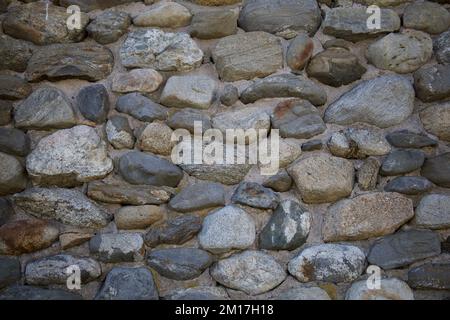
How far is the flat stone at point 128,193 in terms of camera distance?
64.0 inches

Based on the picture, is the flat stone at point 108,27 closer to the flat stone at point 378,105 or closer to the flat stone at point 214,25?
the flat stone at point 214,25

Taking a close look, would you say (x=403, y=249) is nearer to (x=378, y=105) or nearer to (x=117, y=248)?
(x=378, y=105)

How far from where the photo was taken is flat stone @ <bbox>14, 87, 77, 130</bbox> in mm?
1728

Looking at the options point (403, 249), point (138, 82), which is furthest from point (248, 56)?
point (403, 249)

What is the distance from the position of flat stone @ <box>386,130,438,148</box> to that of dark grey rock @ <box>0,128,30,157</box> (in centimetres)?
128

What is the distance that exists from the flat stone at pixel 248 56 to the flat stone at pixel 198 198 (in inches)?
16.9

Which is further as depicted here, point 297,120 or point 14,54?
point 14,54

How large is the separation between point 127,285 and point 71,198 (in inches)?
14.0

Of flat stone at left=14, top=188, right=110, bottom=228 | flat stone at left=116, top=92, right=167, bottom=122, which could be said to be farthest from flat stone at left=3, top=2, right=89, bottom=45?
flat stone at left=14, top=188, right=110, bottom=228

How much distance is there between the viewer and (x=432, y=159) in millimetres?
1670

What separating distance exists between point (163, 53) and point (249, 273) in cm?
86

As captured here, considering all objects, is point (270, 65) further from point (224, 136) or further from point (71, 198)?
point (71, 198)

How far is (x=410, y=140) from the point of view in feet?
5.52

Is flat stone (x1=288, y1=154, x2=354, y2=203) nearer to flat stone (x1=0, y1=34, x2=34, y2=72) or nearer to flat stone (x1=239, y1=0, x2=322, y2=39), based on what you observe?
flat stone (x1=239, y1=0, x2=322, y2=39)
